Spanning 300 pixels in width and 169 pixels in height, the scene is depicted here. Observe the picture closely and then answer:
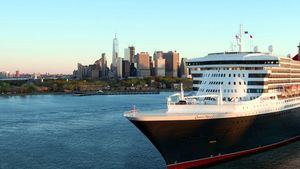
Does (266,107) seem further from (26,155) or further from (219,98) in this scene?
(26,155)

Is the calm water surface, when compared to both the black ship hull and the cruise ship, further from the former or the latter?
the cruise ship

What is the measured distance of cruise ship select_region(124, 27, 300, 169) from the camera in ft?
110

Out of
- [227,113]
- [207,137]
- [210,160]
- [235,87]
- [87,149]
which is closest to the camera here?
[207,137]

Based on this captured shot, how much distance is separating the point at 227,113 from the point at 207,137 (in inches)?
100

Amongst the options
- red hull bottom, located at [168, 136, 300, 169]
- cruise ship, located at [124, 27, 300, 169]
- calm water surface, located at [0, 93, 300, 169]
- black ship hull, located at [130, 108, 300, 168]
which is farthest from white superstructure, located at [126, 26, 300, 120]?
calm water surface, located at [0, 93, 300, 169]

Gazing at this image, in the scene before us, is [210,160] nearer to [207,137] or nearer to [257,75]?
[207,137]

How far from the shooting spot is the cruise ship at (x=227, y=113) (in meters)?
33.5

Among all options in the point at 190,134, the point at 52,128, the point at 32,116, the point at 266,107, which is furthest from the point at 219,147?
the point at 32,116

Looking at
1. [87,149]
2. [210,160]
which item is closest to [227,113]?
[210,160]

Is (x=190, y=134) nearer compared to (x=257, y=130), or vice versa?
(x=190, y=134)

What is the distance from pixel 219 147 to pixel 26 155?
61.7 feet

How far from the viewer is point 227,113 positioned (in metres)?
35.4

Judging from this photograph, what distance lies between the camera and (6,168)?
124 ft

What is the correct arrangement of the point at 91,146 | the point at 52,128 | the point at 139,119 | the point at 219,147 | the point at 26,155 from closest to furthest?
the point at 139,119 < the point at 219,147 < the point at 26,155 < the point at 91,146 < the point at 52,128
